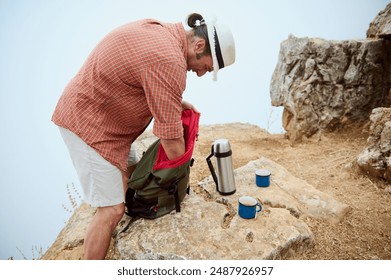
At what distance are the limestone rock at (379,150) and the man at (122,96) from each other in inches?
91.5

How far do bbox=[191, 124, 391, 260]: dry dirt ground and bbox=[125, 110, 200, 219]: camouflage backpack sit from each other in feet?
3.84

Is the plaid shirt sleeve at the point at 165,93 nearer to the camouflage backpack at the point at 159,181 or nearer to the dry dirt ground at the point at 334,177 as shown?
the camouflage backpack at the point at 159,181

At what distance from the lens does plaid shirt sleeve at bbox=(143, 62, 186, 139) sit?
1836 mm

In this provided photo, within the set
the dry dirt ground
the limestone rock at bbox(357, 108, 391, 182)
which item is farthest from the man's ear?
the limestone rock at bbox(357, 108, 391, 182)

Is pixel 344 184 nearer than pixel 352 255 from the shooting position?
No

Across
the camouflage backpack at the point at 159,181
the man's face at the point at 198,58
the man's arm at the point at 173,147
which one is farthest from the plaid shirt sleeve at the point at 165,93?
the camouflage backpack at the point at 159,181

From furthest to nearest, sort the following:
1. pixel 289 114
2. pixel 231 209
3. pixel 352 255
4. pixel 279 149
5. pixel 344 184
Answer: pixel 289 114 → pixel 279 149 → pixel 344 184 → pixel 231 209 → pixel 352 255

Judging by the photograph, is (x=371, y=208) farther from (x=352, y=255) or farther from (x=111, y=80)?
(x=111, y=80)

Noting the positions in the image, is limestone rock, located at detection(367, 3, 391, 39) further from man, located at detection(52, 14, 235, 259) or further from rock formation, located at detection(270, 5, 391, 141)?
man, located at detection(52, 14, 235, 259)

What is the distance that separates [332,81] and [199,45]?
3.58m

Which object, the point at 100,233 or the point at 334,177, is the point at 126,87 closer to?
the point at 100,233
